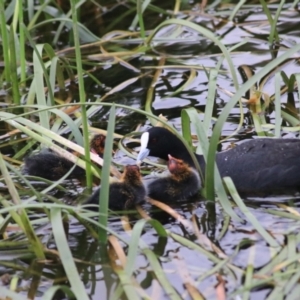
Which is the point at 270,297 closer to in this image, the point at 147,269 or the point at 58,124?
the point at 147,269

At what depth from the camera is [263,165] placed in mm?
5387

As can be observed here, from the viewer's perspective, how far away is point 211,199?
4961 mm

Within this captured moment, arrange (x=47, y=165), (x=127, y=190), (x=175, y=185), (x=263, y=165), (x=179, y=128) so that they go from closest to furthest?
(x=127, y=190) < (x=175, y=185) < (x=263, y=165) < (x=47, y=165) < (x=179, y=128)

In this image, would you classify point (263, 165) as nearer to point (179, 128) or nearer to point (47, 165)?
point (179, 128)

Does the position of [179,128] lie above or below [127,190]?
below

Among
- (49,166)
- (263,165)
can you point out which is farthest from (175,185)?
(49,166)

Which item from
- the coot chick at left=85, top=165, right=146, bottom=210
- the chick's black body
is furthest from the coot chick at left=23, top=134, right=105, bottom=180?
the coot chick at left=85, top=165, right=146, bottom=210

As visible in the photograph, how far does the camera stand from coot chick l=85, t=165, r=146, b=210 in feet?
16.5

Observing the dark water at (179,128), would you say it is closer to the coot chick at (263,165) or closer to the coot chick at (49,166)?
the coot chick at (263,165)

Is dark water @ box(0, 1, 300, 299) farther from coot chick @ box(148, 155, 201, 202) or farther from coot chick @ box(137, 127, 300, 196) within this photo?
coot chick @ box(137, 127, 300, 196)

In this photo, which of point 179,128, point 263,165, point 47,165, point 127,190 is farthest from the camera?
point 179,128

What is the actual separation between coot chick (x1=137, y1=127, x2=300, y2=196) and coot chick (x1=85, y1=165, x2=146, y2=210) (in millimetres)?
484

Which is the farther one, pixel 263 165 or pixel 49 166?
pixel 49 166

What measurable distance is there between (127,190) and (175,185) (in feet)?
1.06
